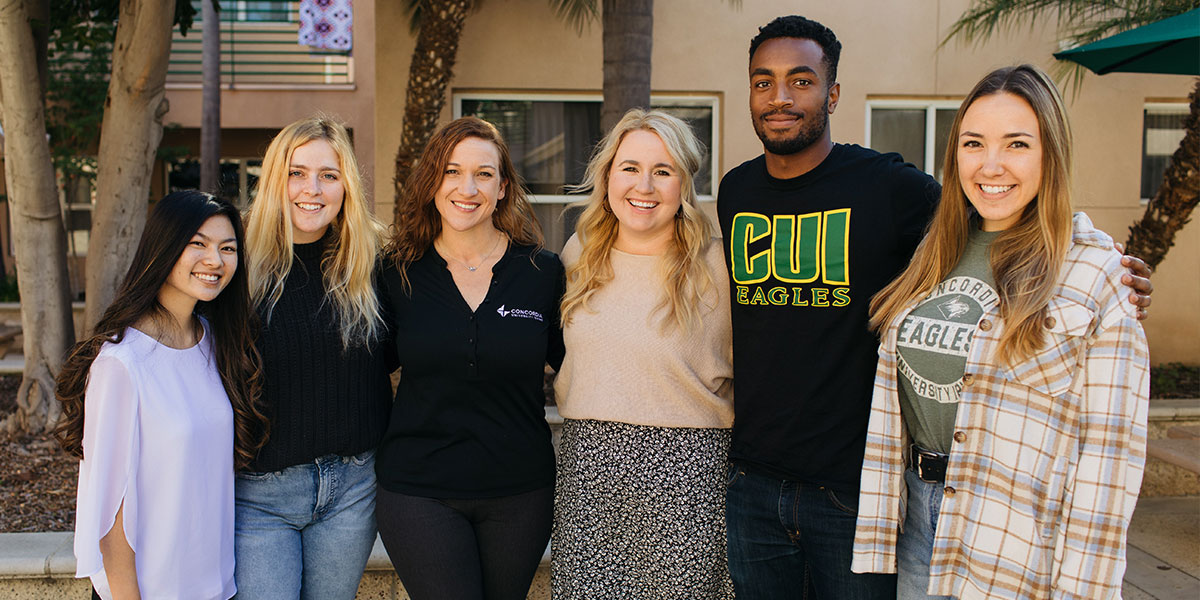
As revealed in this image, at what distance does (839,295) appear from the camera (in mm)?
2475

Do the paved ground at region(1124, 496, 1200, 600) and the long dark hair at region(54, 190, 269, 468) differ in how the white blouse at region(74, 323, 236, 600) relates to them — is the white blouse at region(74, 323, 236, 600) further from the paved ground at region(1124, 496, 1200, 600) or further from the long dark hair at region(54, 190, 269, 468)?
the paved ground at region(1124, 496, 1200, 600)

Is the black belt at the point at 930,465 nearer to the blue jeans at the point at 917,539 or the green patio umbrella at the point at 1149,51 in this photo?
the blue jeans at the point at 917,539

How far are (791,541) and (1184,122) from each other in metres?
6.42

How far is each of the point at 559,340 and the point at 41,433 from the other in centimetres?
456

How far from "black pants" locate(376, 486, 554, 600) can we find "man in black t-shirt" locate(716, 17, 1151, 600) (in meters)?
0.69

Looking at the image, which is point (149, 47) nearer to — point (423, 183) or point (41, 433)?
point (41, 433)

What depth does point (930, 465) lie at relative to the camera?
225cm

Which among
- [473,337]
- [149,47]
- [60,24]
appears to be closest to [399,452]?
[473,337]

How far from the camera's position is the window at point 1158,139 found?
8109 millimetres

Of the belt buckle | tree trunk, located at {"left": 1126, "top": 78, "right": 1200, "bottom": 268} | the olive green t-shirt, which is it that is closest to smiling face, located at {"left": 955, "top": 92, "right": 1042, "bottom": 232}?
the olive green t-shirt

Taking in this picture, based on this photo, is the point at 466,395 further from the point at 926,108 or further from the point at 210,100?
the point at 210,100

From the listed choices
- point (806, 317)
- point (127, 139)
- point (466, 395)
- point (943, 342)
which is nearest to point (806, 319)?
point (806, 317)

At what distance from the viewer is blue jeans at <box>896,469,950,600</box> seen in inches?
88.8

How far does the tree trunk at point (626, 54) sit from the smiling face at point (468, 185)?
2.90m
